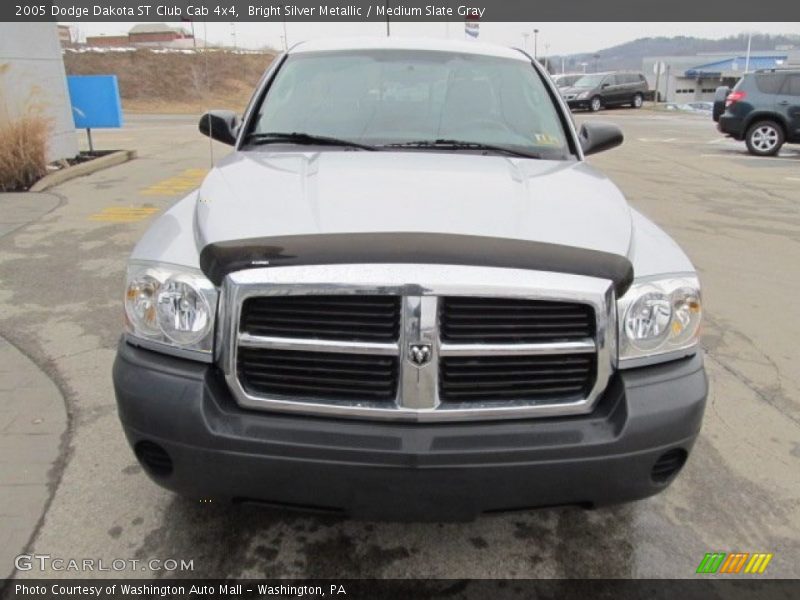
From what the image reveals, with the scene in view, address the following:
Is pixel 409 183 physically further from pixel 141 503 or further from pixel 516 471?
pixel 141 503

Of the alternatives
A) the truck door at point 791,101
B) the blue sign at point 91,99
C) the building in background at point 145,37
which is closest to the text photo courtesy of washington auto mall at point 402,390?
the blue sign at point 91,99

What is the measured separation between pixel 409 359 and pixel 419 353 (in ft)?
0.11

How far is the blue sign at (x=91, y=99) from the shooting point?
11.7 metres

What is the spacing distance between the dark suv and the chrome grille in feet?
48.2

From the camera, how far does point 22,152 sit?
8.84m

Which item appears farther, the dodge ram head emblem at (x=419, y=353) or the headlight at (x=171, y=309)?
the headlight at (x=171, y=309)

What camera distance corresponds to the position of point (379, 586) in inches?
86.8

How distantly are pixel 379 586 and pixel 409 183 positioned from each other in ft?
4.71

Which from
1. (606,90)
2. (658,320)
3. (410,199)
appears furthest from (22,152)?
(606,90)

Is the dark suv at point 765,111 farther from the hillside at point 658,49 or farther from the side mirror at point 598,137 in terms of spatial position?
the hillside at point 658,49

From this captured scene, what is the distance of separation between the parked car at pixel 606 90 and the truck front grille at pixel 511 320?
28.6 m

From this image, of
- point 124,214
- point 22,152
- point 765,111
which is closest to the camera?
point 124,214

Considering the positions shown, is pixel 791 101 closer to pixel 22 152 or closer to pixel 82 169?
pixel 82 169

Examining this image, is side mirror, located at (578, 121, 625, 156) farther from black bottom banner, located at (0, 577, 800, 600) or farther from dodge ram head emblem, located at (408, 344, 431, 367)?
black bottom banner, located at (0, 577, 800, 600)
